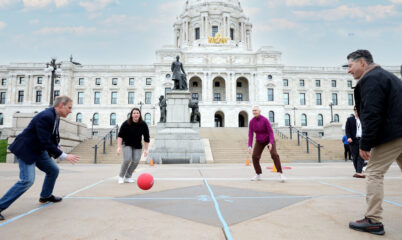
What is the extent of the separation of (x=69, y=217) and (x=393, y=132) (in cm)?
A: 392

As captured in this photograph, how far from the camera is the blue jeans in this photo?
10.5 ft

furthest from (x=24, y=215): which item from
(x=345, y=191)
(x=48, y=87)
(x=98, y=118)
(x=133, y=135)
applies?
(x=48, y=87)

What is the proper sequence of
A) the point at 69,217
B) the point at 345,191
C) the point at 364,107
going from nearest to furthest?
1. the point at 364,107
2. the point at 69,217
3. the point at 345,191

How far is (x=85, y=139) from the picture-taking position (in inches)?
818

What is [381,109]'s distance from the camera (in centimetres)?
264

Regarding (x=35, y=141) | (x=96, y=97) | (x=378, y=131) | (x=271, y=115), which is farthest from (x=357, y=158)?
(x=96, y=97)

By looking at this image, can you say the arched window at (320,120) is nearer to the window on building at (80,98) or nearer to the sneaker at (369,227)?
the window on building at (80,98)

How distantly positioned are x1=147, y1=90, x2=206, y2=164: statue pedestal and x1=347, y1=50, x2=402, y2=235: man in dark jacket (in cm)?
1194

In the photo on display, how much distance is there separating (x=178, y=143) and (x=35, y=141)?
11.3 meters

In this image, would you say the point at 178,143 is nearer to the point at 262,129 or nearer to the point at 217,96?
the point at 262,129

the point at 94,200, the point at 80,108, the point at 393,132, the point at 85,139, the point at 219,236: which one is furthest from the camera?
the point at 80,108

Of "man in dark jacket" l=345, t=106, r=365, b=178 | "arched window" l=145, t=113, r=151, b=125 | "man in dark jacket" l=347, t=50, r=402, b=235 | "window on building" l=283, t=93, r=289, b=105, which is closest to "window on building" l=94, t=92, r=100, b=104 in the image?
"arched window" l=145, t=113, r=151, b=125

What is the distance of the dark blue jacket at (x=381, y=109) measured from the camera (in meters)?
2.60

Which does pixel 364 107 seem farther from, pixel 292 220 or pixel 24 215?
pixel 24 215
